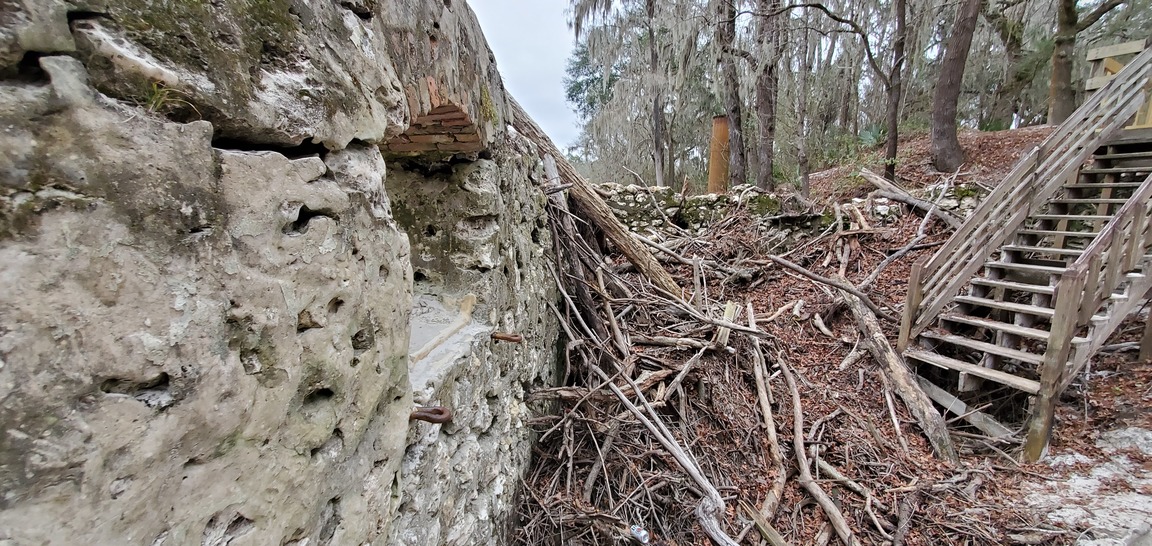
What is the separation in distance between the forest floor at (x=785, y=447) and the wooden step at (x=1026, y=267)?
0.92 m

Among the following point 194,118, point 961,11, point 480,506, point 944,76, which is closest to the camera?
point 194,118

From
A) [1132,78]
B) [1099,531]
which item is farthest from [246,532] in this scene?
[1132,78]

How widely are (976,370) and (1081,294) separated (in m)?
0.84

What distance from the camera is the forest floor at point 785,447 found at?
281cm

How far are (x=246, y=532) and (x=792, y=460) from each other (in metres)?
3.40

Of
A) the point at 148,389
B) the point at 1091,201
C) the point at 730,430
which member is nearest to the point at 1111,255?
Answer: the point at 1091,201

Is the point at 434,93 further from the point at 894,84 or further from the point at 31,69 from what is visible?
the point at 894,84

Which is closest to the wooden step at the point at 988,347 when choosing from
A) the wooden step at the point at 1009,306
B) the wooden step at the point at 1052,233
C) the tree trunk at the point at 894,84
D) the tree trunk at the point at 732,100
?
the wooden step at the point at 1009,306

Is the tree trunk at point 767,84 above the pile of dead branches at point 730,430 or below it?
above

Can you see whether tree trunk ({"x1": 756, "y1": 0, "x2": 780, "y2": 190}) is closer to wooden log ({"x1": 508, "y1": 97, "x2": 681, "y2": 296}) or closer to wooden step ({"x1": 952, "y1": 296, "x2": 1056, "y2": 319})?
wooden step ({"x1": 952, "y1": 296, "x2": 1056, "y2": 319})

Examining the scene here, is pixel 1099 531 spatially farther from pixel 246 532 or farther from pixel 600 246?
pixel 246 532

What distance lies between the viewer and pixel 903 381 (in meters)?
4.00

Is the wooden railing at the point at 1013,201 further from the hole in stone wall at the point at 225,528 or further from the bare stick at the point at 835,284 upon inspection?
the hole in stone wall at the point at 225,528

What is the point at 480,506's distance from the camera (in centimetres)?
215
